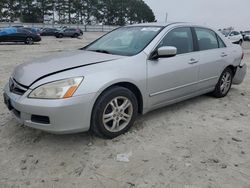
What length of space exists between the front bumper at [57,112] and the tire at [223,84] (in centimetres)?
301

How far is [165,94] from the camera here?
3996 mm

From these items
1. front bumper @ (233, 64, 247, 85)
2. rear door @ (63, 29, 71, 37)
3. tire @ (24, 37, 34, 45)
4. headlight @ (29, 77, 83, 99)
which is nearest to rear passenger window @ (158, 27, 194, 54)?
headlight @ (29, 77, 83, 99)

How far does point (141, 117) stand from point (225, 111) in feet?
4.98

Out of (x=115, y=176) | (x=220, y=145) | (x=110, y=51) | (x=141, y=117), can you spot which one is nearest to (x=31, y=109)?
(x=115, y=176)

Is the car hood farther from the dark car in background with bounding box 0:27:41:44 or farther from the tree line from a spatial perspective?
the tree line

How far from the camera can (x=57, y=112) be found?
2.94m

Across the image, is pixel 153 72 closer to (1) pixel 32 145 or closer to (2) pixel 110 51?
(2) pixel 110 51

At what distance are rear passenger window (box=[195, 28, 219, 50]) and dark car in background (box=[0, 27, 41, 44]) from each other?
1963 cm

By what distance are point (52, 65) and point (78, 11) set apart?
3243 inches

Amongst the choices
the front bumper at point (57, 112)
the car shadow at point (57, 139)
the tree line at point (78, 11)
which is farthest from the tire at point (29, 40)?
the tree line at point (78, 11)

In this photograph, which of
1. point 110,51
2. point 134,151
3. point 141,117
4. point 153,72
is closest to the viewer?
point 134,151

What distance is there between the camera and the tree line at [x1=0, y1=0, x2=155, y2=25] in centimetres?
6888

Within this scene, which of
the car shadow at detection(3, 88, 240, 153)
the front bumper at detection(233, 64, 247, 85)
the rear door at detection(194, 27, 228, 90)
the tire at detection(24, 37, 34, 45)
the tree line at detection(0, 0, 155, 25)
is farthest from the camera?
the tree line at detection(0, 0, 155, 25)

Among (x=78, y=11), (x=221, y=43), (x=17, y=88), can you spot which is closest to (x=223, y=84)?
(x=221, y=43)
